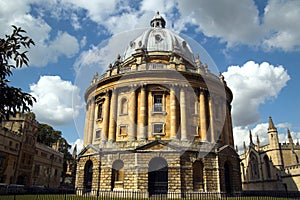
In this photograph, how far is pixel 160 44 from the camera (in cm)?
4106

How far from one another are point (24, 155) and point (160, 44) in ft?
113

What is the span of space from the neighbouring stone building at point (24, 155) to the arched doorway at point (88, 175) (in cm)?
1612

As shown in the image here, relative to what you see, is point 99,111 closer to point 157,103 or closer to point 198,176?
point 157,103

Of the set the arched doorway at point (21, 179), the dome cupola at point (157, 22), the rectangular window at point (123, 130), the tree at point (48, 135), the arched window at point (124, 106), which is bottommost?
the arched doorway at point (21, 179)

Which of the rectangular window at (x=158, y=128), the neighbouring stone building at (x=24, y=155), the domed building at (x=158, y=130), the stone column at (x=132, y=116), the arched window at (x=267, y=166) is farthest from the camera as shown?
the arched window at (x=267, y=166)

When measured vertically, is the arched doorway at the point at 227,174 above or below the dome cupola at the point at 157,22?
below

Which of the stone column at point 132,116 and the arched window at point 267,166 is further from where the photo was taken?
the arched window at point 267,166

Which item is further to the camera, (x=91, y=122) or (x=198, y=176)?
(x=91, y=122)

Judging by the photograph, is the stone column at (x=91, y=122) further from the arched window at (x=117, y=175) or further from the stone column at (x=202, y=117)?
the stone column at (x=202, y=117)

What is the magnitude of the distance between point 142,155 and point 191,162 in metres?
5.52

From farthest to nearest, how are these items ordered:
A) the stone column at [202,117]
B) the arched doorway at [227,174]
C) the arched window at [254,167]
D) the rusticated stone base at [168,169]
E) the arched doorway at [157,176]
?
the arched window at [254,167] → the stone column at [202,117] → the arched doorway at [227,174] → the arched doorway at [157,176] → the rusticated stone base at [168,169]

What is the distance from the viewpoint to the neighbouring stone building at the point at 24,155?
145ft

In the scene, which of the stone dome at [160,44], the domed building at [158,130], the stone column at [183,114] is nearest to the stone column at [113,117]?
the domed building at [158,130]

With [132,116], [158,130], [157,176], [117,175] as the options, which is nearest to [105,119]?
[132,116]
